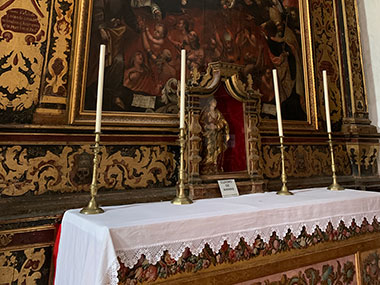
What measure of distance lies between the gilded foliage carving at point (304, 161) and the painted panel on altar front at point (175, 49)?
39 centimetres

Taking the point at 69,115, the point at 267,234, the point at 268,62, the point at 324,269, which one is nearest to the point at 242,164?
the point at 267,234

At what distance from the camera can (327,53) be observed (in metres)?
3.72

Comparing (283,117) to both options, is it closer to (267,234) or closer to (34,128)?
(267,234)

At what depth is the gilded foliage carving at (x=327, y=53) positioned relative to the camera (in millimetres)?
3561

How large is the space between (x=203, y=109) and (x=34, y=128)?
1414 millimetres

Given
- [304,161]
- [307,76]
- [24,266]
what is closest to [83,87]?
[24,266]

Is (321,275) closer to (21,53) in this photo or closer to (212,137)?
(212,137)

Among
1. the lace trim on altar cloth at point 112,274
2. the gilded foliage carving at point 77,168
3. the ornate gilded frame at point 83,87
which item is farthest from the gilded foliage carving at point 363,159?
the lace trim on altar cloth at point 112,274

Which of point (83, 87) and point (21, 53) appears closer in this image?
point (21, 53)

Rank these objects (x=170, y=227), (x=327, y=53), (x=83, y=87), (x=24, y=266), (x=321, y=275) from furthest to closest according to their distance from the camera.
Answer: (x=327, y=53), (x=83, y=87), (x=321, y=275), (x=24, y=266), (x=170, y=227)

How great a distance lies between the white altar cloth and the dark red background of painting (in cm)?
53

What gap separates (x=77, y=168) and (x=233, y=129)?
4.89 feet

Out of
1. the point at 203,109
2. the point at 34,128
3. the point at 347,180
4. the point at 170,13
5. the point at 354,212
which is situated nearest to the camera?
the point at 34,128

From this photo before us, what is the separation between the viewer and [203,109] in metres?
2.56
